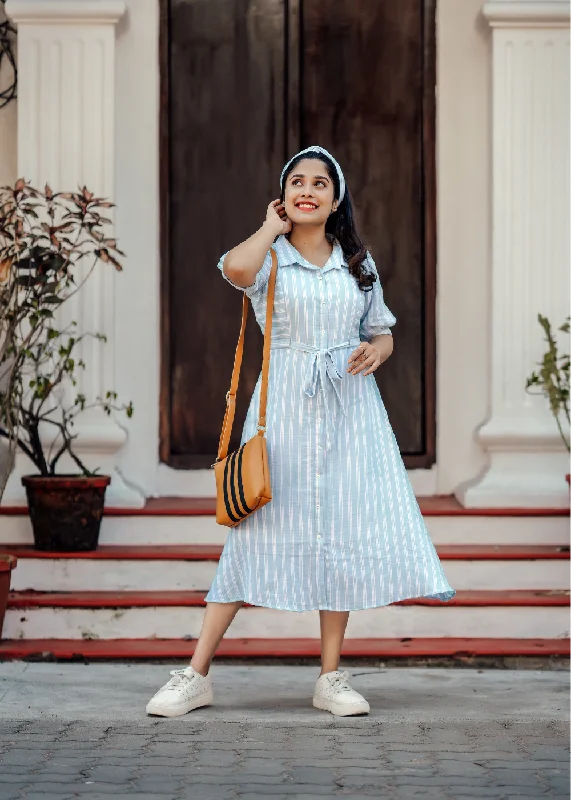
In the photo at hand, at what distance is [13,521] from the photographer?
6.16 meters

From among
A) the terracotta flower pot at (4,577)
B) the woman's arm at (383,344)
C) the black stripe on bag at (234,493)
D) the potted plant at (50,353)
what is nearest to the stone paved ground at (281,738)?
the terracotta flower pot at (4,577)

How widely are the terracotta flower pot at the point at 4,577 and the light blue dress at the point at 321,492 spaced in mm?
1324

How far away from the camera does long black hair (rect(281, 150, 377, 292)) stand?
14.5 feet

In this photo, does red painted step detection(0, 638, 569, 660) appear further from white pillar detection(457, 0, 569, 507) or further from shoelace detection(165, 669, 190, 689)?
white pillar detection(457, 0, 569, 507)

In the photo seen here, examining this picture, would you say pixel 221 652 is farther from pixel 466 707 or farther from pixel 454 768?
pixel 454 768

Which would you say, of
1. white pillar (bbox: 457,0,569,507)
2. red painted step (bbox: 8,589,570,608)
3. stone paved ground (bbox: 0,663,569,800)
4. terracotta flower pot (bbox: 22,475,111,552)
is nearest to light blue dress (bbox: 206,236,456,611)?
stone paved ground (bbox: 0,663,569,800)

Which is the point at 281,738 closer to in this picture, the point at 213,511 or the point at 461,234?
the point at 213,511

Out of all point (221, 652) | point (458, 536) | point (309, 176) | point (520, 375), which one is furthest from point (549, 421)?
point (309, 176)

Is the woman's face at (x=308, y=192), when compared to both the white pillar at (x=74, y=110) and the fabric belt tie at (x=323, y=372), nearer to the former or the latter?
the fabric belt tie at (x=323, y=372)

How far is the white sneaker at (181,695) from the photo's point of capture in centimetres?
432

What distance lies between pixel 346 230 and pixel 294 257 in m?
0.25

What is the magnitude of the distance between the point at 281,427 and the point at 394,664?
145cm

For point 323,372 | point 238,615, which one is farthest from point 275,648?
point 323,372

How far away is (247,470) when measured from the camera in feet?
13.8
